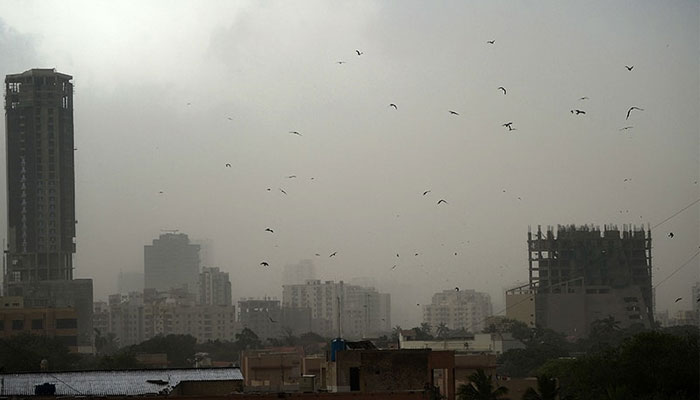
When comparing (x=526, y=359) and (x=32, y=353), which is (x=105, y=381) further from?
(x=526, y=359)

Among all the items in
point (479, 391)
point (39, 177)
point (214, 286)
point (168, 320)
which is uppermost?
point (39, 177)

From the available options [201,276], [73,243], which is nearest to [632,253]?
[73,243]

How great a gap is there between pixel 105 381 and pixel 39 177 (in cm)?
8008

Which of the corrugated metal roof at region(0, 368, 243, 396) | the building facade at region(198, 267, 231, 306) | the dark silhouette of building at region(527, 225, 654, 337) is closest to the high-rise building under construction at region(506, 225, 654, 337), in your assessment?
the dark silhouette of building at region(527, 225, 654, 337)

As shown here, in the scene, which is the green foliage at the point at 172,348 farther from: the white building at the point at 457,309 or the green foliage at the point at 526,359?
the white building at the point at 457,309

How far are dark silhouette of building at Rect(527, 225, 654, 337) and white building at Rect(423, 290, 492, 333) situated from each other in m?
43.9

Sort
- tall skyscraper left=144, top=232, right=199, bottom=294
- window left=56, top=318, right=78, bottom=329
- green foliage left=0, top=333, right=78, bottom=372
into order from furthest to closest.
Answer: tall skyscraper left=144, top=232, right=199, bottom=294 < window left=56, top=318, right=78, bottom=329 < green foliage left=0, top=333, right=78, bottom=372

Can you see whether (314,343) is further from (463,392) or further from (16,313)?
(463,392)

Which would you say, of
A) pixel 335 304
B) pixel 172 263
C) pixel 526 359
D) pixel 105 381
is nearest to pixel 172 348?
pixel 526 359

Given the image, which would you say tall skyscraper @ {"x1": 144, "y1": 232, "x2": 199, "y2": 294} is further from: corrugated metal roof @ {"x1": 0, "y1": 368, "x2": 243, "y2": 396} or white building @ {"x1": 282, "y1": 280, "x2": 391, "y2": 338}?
corrugated metal roof @ {"x1": 0, "y1": 368, "x2": 243, "y2": 396}

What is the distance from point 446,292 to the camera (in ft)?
528

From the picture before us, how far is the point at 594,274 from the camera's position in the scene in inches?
4395

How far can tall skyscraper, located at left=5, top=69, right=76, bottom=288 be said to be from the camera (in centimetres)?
10138

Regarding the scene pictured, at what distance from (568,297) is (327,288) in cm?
6029
